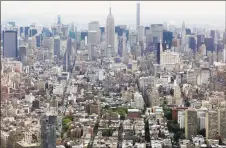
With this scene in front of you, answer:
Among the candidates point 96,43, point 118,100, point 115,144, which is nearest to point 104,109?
point 118,100

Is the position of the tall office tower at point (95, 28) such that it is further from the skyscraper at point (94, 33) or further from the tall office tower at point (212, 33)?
the tall office tower at point (212, 33)

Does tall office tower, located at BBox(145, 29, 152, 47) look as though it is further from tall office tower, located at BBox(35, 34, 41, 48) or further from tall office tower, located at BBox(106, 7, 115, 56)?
tall office tower, located at BBox(35, 34, 41, 48)

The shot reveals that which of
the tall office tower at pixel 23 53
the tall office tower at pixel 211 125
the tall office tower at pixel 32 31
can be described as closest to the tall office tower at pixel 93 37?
the tall office tower at pixel 32 31

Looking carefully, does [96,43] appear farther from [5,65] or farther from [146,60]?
[5,65]

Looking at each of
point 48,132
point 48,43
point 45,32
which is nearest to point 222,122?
point 48,132

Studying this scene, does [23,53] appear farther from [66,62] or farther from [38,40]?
[66,62]

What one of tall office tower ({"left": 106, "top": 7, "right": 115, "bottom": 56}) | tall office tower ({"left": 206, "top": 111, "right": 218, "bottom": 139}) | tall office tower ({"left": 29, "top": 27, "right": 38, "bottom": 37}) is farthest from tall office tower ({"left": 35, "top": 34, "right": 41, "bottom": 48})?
tall office tower ({"left": 206, "top": 111, "right": 218, "bottom": 139})
